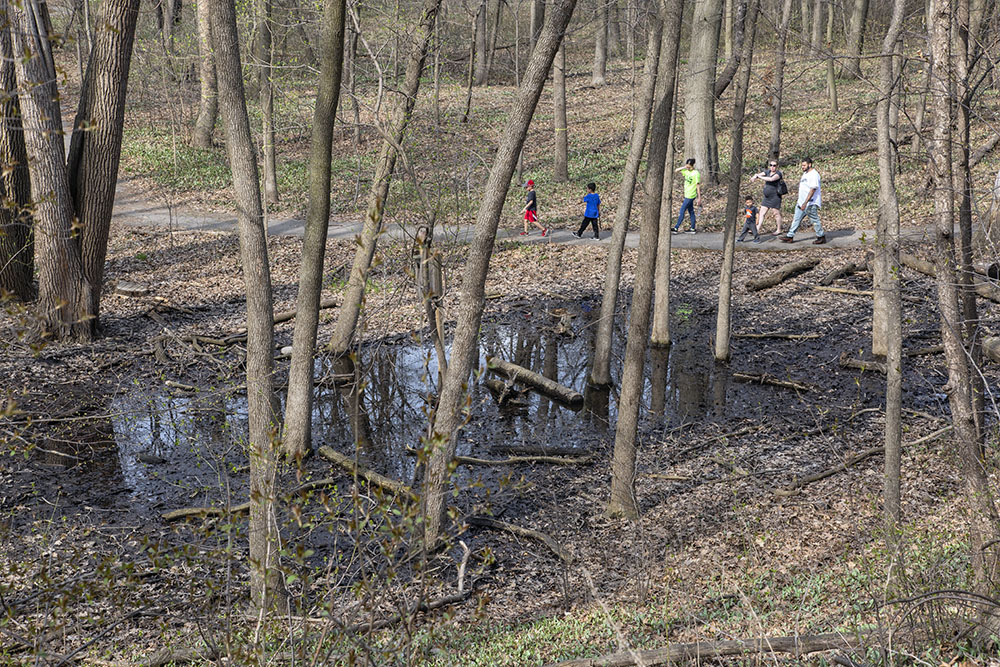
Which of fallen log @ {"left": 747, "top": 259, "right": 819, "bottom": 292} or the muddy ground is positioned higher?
fallen log @ {"left": 747, "top": 259, "right": 819, "bottom": 292}

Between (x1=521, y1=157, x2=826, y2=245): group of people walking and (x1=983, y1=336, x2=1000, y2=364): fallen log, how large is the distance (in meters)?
5.98

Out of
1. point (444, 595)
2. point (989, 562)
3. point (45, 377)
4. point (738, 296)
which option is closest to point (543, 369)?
point (738, 296)

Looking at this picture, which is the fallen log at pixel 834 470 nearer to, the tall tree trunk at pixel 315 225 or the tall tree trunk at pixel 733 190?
the tall tree trunk at pixel 733 190

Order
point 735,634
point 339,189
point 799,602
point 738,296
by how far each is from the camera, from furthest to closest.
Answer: point 339,189 → point 738,296 → point 799,602 → point 735,634

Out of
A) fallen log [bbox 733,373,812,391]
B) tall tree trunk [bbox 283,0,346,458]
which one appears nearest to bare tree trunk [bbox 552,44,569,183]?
fallen log [bbox 733,373,812,391]

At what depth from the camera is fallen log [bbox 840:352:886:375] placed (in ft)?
43.4

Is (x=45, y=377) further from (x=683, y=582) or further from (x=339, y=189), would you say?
(x=339, y=189)

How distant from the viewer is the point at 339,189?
2505cm

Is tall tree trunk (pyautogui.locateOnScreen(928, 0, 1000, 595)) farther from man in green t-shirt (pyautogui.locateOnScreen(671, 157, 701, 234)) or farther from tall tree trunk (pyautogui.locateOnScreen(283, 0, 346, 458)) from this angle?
man in green t-shirt (pyautogui.locateOnScreen(671, 157, 701, 234))

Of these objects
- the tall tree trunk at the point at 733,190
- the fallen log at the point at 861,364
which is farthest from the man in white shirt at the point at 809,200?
the fallen log at the point at 861,364

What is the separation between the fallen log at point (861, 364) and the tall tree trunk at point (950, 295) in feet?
22.9

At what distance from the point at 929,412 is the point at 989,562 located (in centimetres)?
635

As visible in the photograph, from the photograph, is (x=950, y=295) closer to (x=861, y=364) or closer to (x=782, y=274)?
(x=861, y=364)

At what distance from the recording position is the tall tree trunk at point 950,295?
237 inches
